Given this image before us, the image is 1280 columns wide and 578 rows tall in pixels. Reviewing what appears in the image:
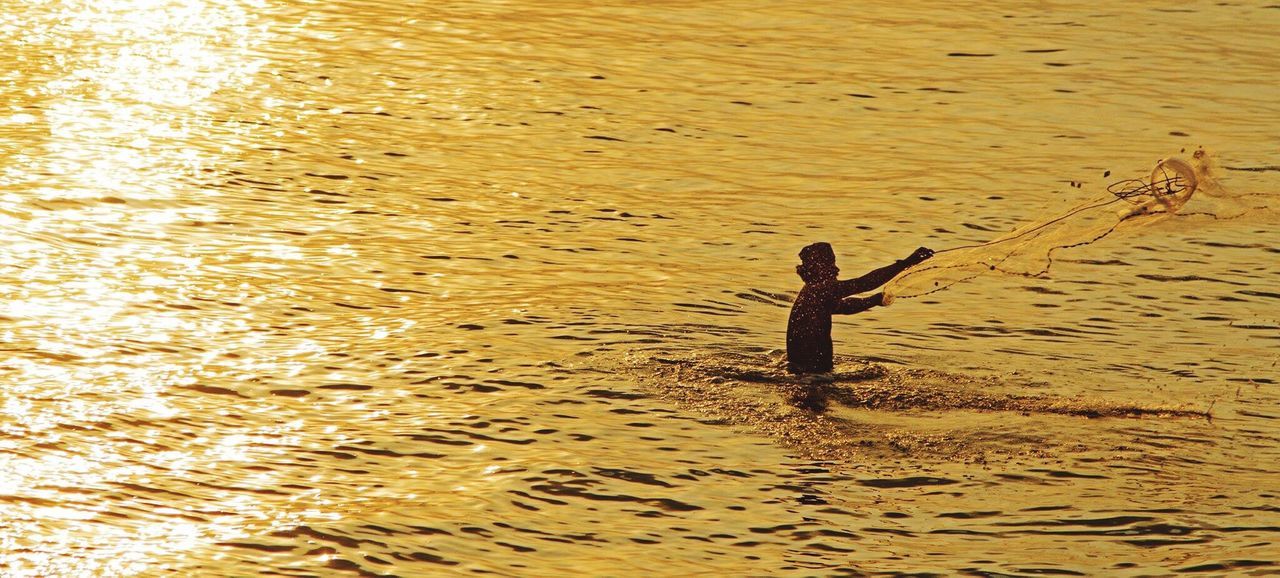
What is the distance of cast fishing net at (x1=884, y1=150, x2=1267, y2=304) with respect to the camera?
12375mm

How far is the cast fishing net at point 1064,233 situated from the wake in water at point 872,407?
878 millimetres

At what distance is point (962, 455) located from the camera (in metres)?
11.3

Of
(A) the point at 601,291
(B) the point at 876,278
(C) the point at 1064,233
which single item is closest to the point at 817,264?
(B) the point at 876,278

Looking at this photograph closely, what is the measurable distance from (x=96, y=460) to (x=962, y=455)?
5.27 m

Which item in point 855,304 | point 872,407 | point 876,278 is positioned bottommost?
point 872,407

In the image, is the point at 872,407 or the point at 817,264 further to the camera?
the point at 817,264

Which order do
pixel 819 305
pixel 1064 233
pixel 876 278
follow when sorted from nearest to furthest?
1. pixel 876 278
2. pixel 819 305
3. pixel 1064 233

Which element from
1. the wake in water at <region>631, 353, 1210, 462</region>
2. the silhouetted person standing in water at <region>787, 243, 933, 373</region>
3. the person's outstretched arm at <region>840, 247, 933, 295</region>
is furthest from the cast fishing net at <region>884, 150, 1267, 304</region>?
the wake in water at <region>631, 353, 1210, 462</region>

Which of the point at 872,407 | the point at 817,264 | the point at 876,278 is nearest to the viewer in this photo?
the point at 872,407

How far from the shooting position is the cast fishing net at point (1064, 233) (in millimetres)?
12375

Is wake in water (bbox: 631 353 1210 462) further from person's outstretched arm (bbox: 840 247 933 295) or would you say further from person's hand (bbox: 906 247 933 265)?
person's hand (bbox: 906 247 933 265)

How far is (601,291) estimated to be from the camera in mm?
14703

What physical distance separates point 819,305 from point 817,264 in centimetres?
34

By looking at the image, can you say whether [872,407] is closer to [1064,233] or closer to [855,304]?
[855,304]
